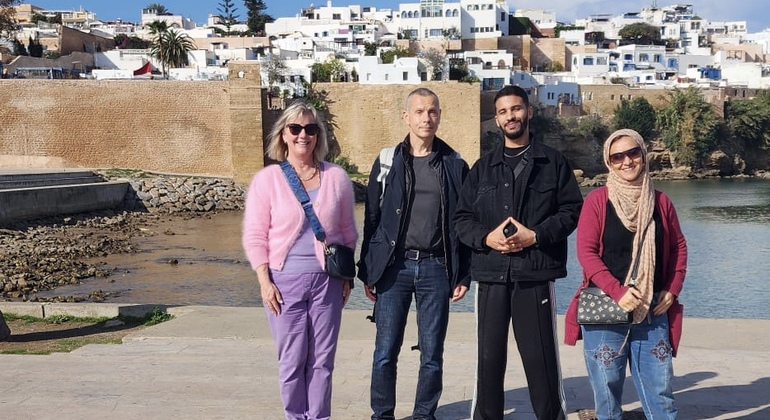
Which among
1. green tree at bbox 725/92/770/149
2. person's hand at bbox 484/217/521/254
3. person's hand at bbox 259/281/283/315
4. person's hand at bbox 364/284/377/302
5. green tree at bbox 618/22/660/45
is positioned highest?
green tree at bbox 618/22/660/45

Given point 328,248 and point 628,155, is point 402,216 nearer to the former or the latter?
point 328,248

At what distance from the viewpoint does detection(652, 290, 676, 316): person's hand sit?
3.13 metres

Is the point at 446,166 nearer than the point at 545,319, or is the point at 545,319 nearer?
the point at 545,319

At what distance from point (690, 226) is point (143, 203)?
43.0 ft

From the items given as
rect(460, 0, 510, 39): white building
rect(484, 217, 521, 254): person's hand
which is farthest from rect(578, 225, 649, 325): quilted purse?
rect(460, 0, 510, 39): white building

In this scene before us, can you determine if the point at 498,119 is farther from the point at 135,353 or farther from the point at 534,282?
the point at 135,353

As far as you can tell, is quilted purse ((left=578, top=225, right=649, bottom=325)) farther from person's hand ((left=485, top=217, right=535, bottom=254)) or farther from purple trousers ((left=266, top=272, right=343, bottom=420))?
purple trousers ((left=266, top=272, right=343, bottom=420))

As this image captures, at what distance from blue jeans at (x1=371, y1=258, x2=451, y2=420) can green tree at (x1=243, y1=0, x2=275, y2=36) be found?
208 ft

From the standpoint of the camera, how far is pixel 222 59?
45.4 m

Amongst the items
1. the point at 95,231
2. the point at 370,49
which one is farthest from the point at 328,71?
the point at 95,231

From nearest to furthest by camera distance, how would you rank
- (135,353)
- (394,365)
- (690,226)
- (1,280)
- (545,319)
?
(545,319), (394,365), (135,353), (1,280), (690,226)

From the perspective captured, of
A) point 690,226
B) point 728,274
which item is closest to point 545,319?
point 728,274

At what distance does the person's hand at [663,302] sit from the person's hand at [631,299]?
3.5 inches

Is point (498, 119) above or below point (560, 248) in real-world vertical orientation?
above
